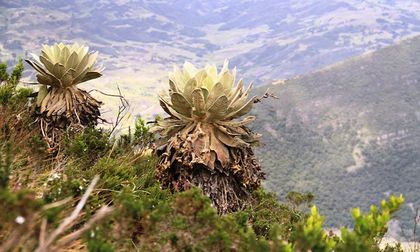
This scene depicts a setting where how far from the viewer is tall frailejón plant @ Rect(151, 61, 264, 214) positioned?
13.5 ft

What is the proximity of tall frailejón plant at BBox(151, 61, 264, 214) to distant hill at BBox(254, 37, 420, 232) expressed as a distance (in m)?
68.3

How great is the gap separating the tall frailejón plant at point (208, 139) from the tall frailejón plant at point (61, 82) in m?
1.21

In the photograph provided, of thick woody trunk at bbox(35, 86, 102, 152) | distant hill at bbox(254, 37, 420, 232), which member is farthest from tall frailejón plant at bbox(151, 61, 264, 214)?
distant hill at bbox(254, 37, 420, 232)

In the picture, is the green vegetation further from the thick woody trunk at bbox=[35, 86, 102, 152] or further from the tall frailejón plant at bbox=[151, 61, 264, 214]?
the thick woody trunk at bbox=[35, 86, 102, 152]

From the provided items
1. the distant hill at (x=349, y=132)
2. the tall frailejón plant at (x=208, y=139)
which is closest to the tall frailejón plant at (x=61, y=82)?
the tall frailejón plant at (x=208, y=139)

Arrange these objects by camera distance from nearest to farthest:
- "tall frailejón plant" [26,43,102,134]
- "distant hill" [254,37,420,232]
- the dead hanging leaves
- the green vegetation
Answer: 1. the green vegetation
2. the dead hanging leaves
3. "tall frailejón plant" [26,43,102,134]
4. "distant hill" [254,37,420,232]

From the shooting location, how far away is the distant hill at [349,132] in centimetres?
8344

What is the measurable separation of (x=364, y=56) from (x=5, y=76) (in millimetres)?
119063

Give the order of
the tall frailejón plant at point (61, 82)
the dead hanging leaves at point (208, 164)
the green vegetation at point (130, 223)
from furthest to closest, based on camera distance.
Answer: the tall frailejón plant at point (61, 82) < the dead hanging leaves at point (208, 164) < the green vegetation at point (130, 223)

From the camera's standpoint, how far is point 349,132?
338 ft

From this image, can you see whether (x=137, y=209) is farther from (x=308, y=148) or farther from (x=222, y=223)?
(x=308, y=148)

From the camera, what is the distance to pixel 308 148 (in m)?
95.9

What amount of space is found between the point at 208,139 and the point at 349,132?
103m

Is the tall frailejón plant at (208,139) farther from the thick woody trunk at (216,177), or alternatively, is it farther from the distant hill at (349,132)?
the distant hill at (349,132)
